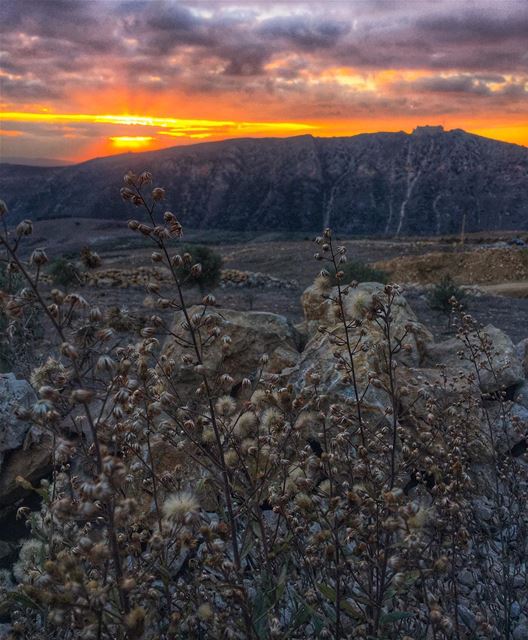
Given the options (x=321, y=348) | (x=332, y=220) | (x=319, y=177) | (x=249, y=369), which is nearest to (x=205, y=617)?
(x=321, y=348)

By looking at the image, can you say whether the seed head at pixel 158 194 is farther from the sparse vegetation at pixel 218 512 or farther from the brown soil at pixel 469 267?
the brown soil at pixel 469 267

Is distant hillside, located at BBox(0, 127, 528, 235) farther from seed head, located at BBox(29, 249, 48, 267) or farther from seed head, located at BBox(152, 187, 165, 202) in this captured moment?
seed head, located at BBox(29, 249, 48, 267)

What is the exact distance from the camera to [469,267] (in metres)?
31.2

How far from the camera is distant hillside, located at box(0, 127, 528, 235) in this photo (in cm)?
15250

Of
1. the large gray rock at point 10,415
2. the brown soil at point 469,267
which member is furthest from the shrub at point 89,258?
the brown soil at point 469,267

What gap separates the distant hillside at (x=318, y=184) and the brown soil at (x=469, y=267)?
374ft

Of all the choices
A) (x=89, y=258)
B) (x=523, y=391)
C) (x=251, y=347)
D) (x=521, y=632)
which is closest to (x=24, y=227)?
(x=89, y=258)

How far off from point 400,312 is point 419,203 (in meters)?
156

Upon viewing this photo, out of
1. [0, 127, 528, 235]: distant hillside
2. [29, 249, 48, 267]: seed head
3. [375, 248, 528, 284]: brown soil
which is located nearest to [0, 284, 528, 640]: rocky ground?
[29, 249, 48, 267]: seed head

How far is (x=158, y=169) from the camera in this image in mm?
171125

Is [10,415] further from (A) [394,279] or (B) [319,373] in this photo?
(A) [394,279]

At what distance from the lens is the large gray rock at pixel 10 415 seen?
5.75m

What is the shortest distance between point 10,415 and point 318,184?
6657 inches

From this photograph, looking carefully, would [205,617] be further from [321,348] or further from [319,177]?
[319,177]
